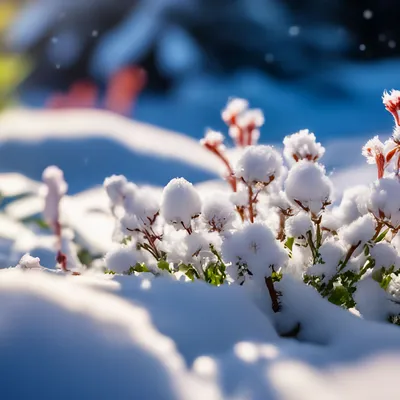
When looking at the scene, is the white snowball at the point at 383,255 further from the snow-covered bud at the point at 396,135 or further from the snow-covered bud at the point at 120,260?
the snow-covered bud at the point at 120,260

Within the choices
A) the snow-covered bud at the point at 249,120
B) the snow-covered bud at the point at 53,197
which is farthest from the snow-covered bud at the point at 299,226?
the snow-covered bud at the point at 53,197

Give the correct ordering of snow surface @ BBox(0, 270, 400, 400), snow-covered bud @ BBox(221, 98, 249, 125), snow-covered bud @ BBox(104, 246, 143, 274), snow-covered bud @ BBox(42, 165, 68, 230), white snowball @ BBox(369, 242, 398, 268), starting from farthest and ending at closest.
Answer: snow-covered bud @ BBox(42, 165, 68, 230), snow-covered bud @ BBox(221, 98, 249, 125), snow-covered bud @ BBox(104, 246, 143, 274), white snowball @ BBox(369, 242, 398, 268), snow surface @ BBox(0, 270, 400, 400)

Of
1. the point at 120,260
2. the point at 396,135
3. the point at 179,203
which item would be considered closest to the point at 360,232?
the point at 396,135

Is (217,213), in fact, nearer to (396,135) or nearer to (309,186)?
(309,186)

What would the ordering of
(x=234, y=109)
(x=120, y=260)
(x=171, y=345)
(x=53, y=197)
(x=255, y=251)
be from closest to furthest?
1. (x=171, y=345)
2. (x=255, y=251)
3. (x=120, y=260)
4. (x=234, y=109)
5. (x=53, y=197)

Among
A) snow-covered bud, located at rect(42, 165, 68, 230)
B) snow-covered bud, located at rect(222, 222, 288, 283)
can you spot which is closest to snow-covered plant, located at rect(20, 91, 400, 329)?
snow-covered bud, located at rect(222, 222, 288, 283)

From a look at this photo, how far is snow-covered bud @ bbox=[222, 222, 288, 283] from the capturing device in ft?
3.45

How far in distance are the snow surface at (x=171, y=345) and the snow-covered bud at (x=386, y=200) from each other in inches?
6.9

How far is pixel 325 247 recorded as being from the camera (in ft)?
3.89

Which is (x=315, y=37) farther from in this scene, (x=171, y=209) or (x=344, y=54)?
(x=171, y=209)

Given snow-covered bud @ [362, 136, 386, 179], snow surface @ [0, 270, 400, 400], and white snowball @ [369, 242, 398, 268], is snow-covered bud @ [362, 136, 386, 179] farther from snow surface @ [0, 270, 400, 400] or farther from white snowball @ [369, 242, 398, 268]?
snow surface @ [0, 270, 400, 400]

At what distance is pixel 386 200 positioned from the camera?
109 centimetres

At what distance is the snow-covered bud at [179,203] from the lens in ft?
3.82

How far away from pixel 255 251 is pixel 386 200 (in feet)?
0.78
